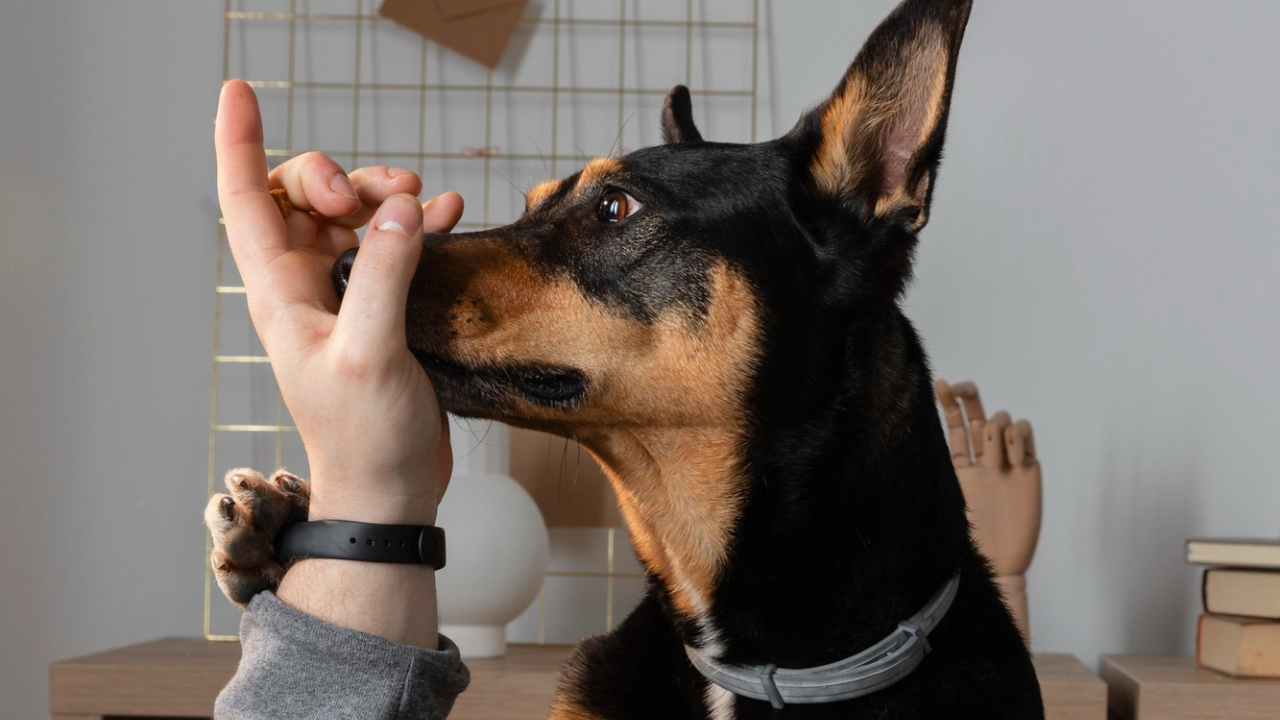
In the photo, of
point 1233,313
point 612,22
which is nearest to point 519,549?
point 612,22

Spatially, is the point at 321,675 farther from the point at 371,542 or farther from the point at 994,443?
the point at 994,443

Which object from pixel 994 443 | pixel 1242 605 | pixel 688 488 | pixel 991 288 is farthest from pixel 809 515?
pixel 991 288

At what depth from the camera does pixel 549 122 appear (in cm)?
259

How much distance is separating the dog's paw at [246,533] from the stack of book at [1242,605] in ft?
5.63

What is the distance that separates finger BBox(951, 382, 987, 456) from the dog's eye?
1.22 metres

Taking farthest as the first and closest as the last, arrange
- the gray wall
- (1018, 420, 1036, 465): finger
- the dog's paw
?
the gray wall < (1018, 420, 1036, 465): finger < the dog's paw

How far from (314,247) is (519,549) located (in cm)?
111

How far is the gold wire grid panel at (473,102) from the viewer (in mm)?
2574

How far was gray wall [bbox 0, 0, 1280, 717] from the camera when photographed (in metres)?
2.50

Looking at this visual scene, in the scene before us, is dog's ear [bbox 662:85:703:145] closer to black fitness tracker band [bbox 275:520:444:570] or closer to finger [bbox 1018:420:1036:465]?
black fitness tracker band [bbox 275:520:444:570]

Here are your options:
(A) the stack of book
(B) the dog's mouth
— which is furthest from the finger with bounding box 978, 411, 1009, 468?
(B) the dog's mouth

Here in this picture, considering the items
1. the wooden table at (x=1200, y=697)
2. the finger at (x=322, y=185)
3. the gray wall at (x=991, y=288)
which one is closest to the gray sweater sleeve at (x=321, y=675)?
the finger at (x=322, y=185)

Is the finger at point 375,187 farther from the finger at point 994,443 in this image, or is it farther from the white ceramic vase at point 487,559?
the finger at point 994,443

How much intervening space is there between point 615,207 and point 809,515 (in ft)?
1.29
